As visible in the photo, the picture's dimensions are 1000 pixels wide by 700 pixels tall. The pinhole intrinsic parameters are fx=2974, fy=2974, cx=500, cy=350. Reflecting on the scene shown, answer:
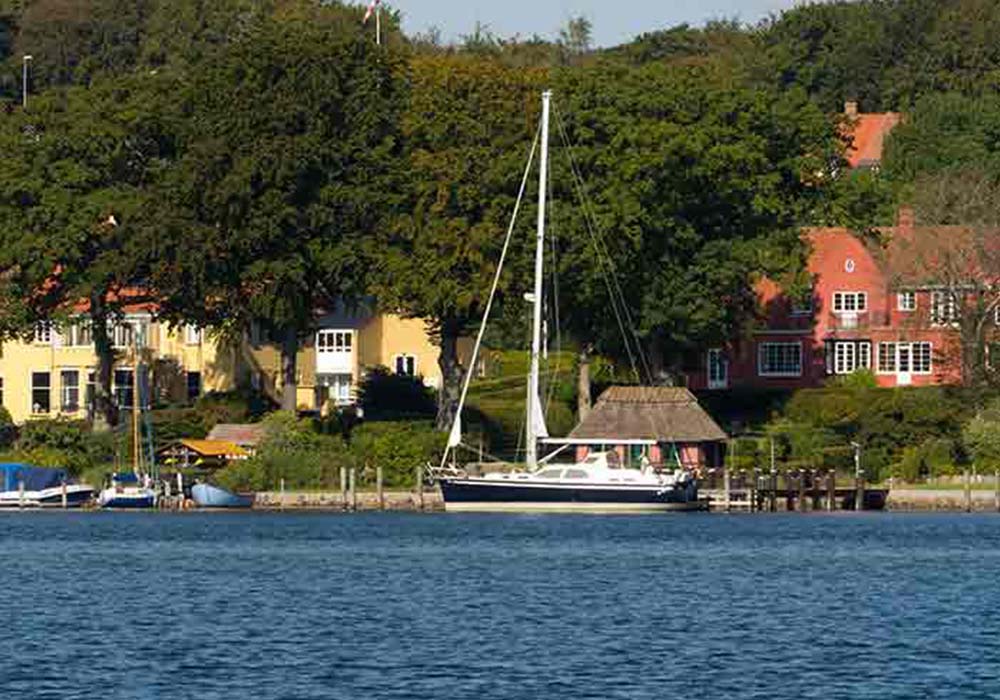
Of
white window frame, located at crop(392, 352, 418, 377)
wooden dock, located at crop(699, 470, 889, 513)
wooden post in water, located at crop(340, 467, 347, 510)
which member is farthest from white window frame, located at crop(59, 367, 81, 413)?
wooden dock, located at crop(699, 470, 889, 513)

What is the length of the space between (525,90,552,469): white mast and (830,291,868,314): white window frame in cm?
2673

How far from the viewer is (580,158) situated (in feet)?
399

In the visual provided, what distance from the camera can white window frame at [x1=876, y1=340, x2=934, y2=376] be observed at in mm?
136000

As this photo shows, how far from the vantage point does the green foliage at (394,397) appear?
424 feet

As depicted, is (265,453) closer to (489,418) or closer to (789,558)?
(489,418)

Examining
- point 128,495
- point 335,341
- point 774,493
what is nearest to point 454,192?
point 128,495

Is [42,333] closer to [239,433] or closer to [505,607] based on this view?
[239,433]

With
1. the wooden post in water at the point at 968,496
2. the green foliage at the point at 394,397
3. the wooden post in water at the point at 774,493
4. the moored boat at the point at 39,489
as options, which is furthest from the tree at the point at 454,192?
the wooden post in water at the point at 968,496

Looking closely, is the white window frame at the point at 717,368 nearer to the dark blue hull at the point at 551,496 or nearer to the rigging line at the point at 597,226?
the rigging line at the point at 597,226

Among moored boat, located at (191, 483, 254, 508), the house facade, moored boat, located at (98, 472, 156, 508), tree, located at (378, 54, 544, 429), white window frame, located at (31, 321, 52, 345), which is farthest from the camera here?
the house facade

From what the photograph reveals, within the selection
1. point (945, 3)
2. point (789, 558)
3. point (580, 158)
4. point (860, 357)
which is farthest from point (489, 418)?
point (945, 3)

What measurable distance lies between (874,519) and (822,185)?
1104 inches

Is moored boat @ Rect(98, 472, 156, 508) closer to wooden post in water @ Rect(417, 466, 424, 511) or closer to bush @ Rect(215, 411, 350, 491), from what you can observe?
bush @ Rect(215, 411, 350, 491)

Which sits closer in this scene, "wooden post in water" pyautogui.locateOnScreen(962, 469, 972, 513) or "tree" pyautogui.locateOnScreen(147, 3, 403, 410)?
"wooden post in water" pyautogui.locateOnScreen(962, 469, 972, 513)
